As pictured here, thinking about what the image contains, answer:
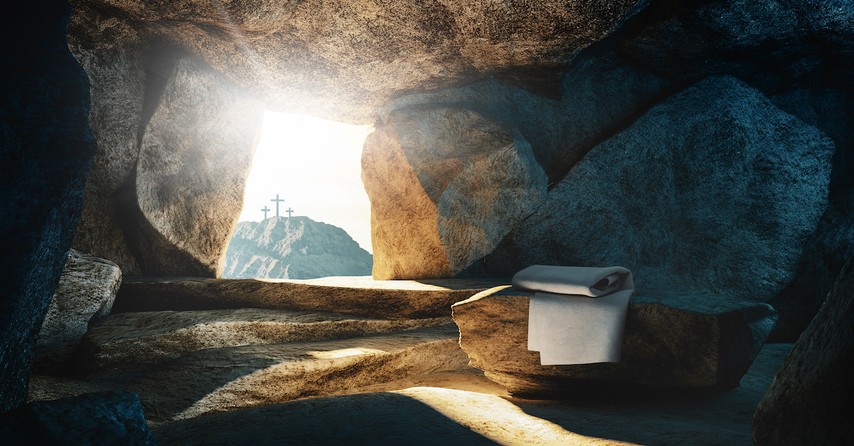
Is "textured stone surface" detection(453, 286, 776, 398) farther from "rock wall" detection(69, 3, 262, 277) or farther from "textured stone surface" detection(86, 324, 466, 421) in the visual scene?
"rock wall" detection(69, 3, 262, 277)

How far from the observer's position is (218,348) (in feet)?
11.6

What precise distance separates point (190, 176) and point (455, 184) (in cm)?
245

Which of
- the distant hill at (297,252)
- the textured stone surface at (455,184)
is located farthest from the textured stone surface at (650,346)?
the distant hill at (297,252)

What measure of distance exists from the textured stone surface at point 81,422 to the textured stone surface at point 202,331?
6.61ft

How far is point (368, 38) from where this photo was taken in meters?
4.40

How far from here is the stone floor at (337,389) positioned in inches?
85.8

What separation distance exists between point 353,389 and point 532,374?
1.15 metres

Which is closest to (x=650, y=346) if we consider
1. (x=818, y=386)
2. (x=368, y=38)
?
(x=818, y=386)

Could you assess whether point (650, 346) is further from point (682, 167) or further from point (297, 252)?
point (297, 252)

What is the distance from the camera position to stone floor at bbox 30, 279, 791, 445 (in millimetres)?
2180

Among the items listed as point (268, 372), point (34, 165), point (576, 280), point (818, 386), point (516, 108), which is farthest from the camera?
point (516, 108)

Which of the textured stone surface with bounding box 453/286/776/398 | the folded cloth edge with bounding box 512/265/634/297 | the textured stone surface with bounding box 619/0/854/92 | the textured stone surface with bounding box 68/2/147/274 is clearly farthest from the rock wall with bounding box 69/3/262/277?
the textured stone surface with bounding box 619/0/854/92

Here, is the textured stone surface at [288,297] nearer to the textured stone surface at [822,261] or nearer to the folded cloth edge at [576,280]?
the folded cloth edge at [576,280]

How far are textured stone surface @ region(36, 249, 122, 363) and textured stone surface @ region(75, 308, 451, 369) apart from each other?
9 centimetres
